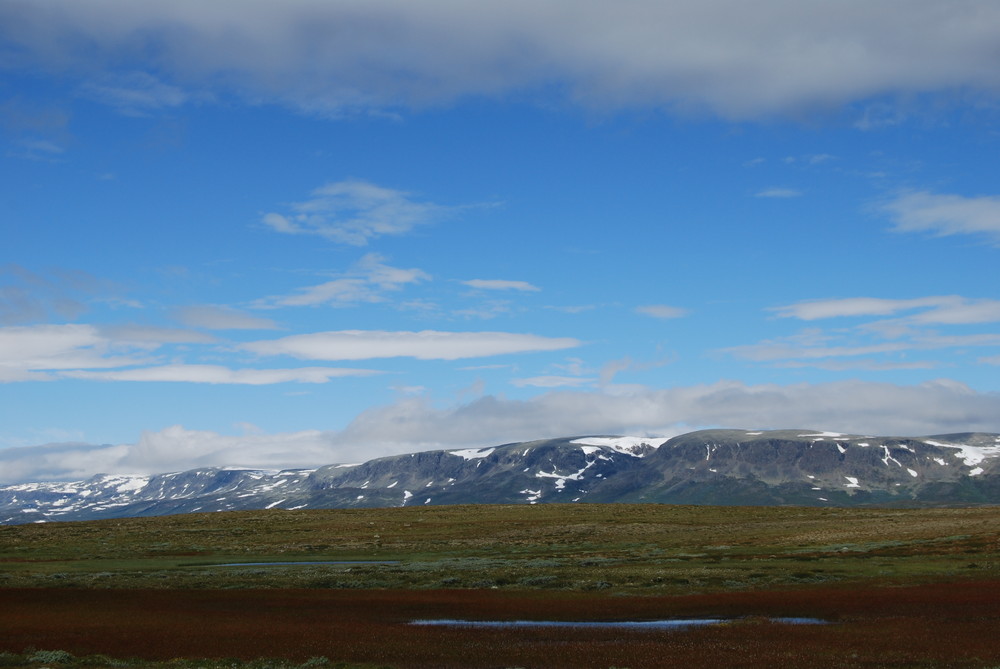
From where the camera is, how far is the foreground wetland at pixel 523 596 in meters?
32.3

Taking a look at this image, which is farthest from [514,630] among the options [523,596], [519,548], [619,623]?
[519,548]

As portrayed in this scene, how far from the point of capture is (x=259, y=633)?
123ft

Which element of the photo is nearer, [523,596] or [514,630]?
[514,630]

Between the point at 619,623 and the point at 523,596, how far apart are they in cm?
1174

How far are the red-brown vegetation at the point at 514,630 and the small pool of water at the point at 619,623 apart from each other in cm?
102

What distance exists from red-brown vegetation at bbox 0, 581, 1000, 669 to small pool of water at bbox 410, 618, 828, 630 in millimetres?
1022

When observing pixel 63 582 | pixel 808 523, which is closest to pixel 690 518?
pixel 808 523

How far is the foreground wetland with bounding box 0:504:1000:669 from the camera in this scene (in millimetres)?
32312

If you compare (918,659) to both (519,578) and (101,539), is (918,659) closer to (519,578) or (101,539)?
(519,578)

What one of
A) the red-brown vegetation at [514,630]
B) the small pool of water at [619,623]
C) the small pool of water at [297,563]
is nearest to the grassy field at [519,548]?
the small pool of water at [297,563]

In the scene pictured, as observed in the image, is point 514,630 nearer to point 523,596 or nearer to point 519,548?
point 523,596

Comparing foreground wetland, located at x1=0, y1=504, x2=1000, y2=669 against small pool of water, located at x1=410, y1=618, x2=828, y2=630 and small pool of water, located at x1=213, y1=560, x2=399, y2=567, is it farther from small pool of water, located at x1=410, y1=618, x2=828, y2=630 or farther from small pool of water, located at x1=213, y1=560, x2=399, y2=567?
small pool of water, located at x1=410, y1=618, x2=828, y2=630

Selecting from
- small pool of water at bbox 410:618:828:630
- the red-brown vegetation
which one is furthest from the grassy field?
small pool of water at bbox 410:618:828:630

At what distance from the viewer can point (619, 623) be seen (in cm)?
4225
